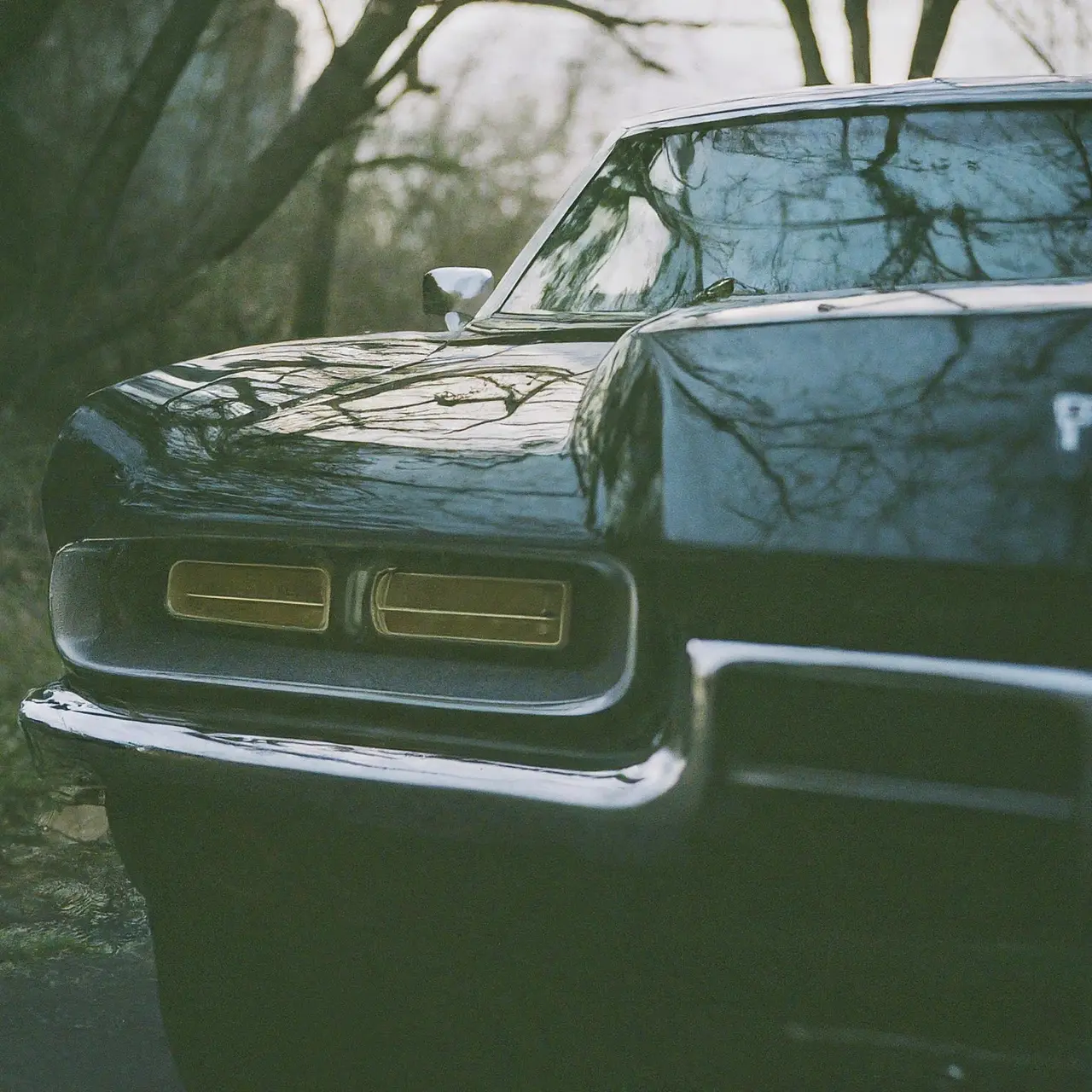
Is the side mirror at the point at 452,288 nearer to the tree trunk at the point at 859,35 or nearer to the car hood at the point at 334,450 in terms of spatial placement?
the car hood at the point at 334,450

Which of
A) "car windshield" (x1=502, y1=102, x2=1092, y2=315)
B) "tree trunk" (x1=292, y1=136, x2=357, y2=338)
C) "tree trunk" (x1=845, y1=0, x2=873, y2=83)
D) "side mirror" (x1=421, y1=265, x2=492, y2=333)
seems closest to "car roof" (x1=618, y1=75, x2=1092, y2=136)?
"car windshield" (x1=502, y1=102, x2=1092, y2=315)

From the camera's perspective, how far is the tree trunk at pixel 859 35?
10.8 meters

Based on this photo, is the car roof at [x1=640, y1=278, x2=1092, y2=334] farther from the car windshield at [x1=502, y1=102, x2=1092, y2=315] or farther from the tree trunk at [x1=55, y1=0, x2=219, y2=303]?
the tree trunk at [x1=55, y1=0, x2=219, y2=303]

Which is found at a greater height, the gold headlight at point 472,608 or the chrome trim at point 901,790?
the gold headlight at point 472,608

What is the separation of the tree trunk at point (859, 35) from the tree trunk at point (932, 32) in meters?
0.45

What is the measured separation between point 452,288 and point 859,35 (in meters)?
8.70

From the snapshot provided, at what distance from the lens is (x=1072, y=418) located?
139cm

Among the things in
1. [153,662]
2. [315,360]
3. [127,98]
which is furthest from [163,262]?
[153,662]

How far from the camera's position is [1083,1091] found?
1427 millimetres

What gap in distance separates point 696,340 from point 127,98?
6.84 metres

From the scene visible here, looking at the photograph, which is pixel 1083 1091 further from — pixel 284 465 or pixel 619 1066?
pixel 284 465

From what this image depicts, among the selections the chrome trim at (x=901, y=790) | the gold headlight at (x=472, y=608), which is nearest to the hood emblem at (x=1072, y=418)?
the chrome trim at (x=901, y=790)

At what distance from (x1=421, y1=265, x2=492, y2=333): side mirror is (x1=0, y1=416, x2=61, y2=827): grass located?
1143 mm

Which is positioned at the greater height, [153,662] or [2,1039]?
[153,662]
